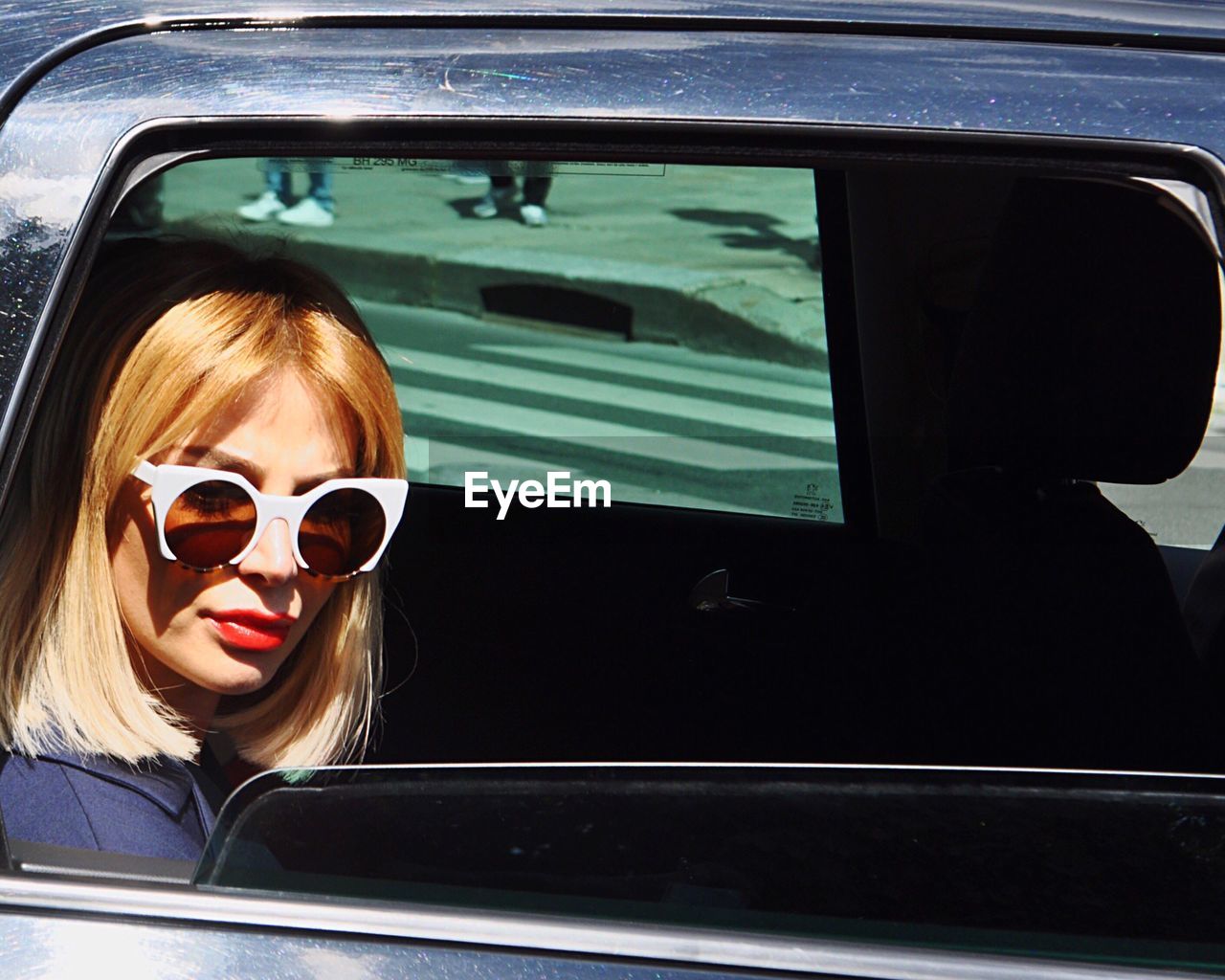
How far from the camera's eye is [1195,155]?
1126 millimetres

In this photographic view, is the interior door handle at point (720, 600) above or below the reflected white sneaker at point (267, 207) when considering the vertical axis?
above

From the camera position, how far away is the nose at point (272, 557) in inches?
55.3

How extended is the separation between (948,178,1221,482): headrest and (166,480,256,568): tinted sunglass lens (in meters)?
0.84

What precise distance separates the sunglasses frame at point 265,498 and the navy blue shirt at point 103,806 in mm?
194

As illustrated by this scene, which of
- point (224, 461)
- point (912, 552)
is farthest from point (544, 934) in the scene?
point (912, 552)

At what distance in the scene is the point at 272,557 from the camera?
1414 mm

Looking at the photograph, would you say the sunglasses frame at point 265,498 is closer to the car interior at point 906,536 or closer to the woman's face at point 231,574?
the woman's face at point 231,574

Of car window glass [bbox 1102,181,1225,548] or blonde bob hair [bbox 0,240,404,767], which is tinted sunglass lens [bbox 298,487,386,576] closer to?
blonde bob hair [bbox 0,240,404,767]

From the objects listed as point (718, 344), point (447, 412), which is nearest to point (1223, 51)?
point (447, 412)

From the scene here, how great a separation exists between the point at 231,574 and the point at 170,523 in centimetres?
8

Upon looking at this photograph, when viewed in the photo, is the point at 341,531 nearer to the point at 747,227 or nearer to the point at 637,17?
the point at 637,17

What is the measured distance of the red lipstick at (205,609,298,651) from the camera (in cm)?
140

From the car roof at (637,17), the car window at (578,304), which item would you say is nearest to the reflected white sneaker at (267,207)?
the car window at (578,304)

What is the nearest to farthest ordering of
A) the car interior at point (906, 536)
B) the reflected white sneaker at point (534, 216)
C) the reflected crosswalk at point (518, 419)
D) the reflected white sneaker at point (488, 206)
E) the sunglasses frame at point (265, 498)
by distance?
the sunglasses frame at point (265, 498) → the car interior at point (906, 536) → the reflected crosswalk at point (518, 419) → the reflected white sneaker at point (488, 206) → the reflected white sneaker at point (534, 216)
